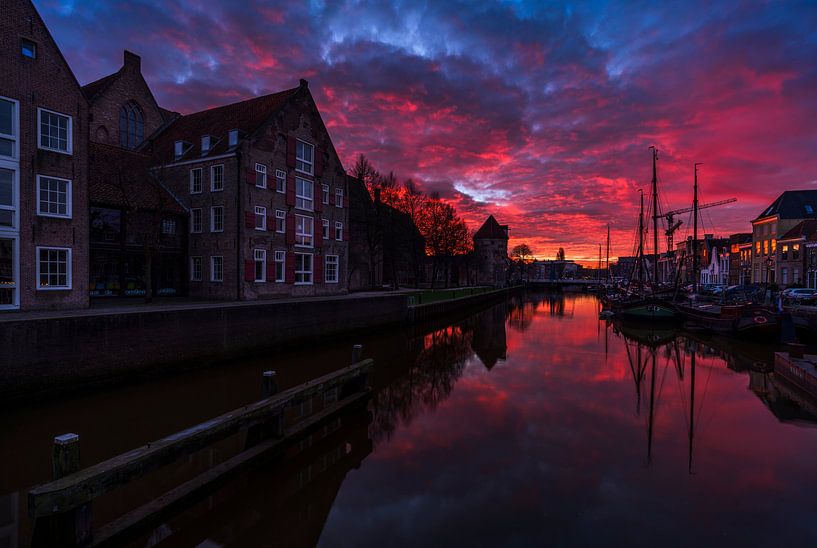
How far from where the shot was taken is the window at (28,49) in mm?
15641

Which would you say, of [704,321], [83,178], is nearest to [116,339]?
[83,178]

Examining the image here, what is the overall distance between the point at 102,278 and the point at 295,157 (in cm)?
1324

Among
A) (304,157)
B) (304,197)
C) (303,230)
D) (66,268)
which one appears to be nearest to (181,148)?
(304,157)

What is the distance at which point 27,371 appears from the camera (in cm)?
1161

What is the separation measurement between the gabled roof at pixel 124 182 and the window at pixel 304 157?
7893 millimetres

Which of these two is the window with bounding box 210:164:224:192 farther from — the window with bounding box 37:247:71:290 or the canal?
the canal

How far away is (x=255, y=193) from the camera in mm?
25578

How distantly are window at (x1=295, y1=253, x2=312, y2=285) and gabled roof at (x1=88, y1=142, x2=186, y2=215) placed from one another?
7.51m

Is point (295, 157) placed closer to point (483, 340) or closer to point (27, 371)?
point (483, 340)

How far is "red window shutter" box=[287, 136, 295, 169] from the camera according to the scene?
91.8 ft

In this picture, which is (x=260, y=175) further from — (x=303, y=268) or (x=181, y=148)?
(x=303, y=268)

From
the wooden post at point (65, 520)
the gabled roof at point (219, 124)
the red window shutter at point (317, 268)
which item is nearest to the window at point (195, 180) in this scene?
the gabled roof at point (219, 124)

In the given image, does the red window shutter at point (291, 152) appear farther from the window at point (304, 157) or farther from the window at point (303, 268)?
the window at point (303, 268)

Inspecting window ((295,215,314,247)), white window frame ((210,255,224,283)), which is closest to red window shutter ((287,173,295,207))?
window ((295,215,314,247))
